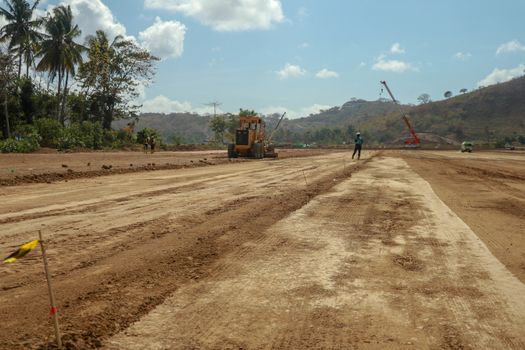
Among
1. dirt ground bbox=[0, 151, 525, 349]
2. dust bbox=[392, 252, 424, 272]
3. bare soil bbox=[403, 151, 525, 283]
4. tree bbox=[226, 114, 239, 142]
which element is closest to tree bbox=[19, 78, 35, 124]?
dirt ground bbox=[0, 151, 525, 349]

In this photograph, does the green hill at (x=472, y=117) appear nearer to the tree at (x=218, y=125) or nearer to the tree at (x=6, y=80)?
Result: the tree at (x=218, y=125)

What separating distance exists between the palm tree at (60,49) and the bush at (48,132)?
368 inches

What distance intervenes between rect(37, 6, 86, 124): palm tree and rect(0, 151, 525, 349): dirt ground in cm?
4089

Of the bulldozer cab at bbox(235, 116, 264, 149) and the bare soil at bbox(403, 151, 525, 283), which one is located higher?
the bulldozer cab at bbox(235, 116, 264, 149)

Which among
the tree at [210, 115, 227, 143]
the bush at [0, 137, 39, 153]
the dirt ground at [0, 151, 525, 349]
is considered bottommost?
the dirt ground at [0, 151, 525, 349]

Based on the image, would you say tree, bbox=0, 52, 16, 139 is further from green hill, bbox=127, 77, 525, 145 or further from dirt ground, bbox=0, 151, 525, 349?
green hill, bbox=127, 77, 525, 145

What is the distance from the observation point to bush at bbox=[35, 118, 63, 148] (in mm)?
34250

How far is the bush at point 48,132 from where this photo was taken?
34.2 meters

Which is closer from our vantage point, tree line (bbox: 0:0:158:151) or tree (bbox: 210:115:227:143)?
tree line (bbox: 0:0:158:151)

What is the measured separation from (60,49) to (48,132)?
46.2 ft

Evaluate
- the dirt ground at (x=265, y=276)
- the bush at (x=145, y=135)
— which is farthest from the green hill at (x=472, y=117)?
the dirt ground at (x=265, y=276)

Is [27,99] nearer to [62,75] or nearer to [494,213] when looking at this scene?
[62,75]

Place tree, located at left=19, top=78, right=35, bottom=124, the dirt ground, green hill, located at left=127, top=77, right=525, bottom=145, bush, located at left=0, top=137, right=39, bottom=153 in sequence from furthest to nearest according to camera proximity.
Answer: green hill, located at left=127, top=77, right=525, bottom=145 < tree, located at left=19, top=78, right=35, bottom=124 < bush, located at left=0, top=137, right=39, bottom=153 < the dirt ground

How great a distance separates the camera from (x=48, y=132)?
34625mm
